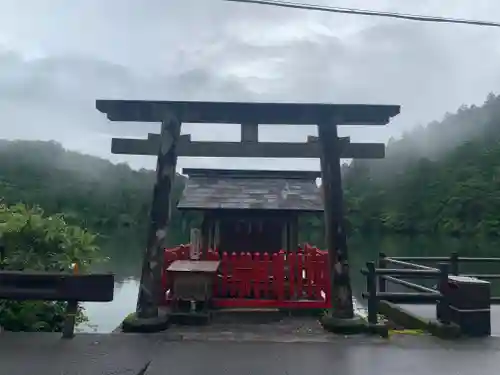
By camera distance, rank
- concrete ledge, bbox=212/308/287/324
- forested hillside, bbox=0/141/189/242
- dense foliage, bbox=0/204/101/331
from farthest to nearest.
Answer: forested hillside, bbox=0/141/189/242 < concrete ledge, bbox=212/308/287/324 < dense foliage, bbox=0/204/101/331

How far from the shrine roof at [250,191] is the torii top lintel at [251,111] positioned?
4.33 metres

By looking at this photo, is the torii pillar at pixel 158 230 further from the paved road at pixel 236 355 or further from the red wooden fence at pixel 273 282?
the red wooden fence at pixel 273 282

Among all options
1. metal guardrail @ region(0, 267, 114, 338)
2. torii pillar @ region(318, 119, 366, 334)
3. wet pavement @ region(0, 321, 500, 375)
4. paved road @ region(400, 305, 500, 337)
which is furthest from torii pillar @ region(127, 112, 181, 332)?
paved road @ region(400, 305, 500, 337)

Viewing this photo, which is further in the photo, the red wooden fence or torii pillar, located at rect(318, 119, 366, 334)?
the red wooden fence

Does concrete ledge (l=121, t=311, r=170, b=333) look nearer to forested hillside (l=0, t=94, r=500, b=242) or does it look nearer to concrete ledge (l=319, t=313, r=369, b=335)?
concrete ledge (l=319, t=313, r=369, b=335)

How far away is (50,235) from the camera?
862 cm

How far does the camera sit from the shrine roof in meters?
12.0

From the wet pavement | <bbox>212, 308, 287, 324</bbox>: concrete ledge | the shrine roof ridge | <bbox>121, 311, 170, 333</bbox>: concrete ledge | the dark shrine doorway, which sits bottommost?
<bbox>212, 308, 287, 324</bbox>: concrete ledge

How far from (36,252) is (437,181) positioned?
70909 millimetres

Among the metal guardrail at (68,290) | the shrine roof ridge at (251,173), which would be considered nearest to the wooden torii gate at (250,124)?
the metal guardrail at (68,290)

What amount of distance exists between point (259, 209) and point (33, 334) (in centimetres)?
624

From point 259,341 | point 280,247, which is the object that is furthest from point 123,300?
point 259,341

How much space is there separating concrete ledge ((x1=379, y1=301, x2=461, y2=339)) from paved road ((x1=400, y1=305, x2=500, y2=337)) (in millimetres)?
394

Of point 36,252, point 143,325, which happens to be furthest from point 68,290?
point 36,252
